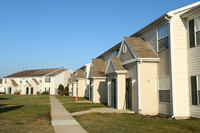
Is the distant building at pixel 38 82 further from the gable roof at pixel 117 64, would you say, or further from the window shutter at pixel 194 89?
the window shutter at pixel 194 89

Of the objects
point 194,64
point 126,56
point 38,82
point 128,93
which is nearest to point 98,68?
point 126,56

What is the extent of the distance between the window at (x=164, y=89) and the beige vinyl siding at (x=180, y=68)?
0.75 metres

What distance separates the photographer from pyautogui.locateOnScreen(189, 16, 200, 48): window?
11.3m

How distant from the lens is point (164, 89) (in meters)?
12.9

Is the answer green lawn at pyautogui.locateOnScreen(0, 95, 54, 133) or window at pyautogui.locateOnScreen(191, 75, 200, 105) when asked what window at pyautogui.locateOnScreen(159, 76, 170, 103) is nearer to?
window at pyautogui.locateOnScreen(191, 75, 200, 105)

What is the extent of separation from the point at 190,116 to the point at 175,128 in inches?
130

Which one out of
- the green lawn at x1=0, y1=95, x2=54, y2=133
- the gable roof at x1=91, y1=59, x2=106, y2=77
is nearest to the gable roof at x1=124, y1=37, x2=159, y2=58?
the green lawn at x1=0, y1=95, x2=54, y2=133

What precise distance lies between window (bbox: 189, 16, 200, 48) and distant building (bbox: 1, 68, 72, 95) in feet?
158

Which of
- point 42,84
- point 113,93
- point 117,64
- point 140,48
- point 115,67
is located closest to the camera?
point 140,48

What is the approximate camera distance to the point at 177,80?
11.9m

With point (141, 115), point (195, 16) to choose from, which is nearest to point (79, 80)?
point (141, 115)

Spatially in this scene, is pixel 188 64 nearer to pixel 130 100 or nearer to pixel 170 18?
pixel 170 18

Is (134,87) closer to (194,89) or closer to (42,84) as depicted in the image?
(194,89)

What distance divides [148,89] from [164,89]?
1.10 m
